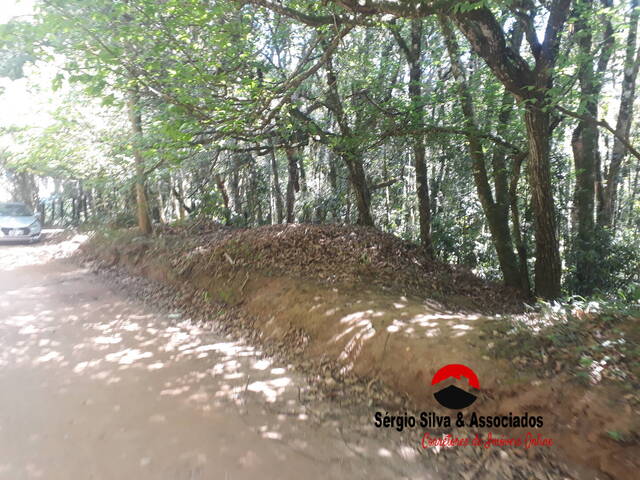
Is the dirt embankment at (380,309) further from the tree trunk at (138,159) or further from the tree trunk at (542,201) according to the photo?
the tree trunk at (138,159)

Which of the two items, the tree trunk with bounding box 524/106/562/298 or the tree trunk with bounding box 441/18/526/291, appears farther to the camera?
the tree trunk with bounding box 441/18/526/291

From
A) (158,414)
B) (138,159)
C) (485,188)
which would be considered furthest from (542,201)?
(138,159)

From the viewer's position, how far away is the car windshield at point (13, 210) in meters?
16.5

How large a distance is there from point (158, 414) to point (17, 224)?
15.9 meters

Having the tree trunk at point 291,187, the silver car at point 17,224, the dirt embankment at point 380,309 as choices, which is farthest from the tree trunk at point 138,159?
the silver car at point 17,224

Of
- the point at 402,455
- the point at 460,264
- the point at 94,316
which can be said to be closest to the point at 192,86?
the point at 94,316

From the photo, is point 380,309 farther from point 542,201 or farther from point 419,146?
point 419,146

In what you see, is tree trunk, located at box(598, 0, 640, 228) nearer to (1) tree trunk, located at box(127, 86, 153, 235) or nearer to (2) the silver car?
(1) tree trunk, located at box(127, 86, 153, 235)

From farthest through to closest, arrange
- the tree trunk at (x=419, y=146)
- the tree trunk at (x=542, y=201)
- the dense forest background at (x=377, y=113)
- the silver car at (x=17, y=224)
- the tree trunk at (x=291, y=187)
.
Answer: the silver car at (x=17, y=224)
the tree trunk at (x=291, y=187)
the tree trunk at (x=419, y=146)
the tree trunk at (x=542, y=201)
the dense forest background at (x=377, y=113)

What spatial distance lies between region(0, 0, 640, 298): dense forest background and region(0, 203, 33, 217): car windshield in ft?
9.79

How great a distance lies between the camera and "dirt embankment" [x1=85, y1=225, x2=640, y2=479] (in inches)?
131

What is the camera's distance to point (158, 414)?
395cm

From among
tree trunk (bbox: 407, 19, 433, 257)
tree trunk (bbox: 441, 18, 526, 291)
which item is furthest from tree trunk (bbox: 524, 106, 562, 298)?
tree trunk (bbox: 407, 19, 433, 257)

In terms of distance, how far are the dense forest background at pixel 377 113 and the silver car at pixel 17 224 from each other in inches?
108
